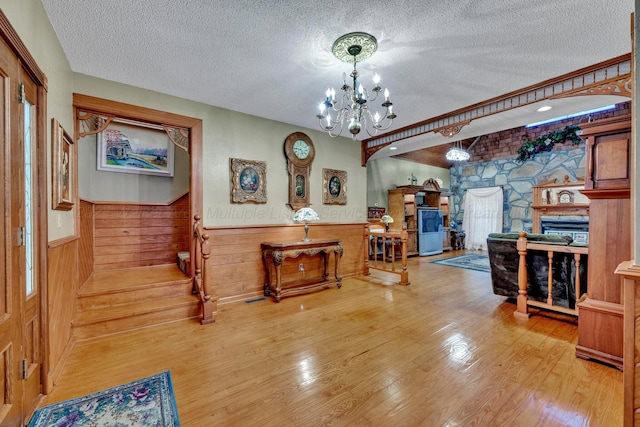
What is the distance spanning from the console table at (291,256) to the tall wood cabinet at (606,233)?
111 inches

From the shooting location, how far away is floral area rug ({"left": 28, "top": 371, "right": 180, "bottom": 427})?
5.08 feet

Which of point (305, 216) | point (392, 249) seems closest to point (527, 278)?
point (392, 249)

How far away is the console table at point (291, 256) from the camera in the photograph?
365cm

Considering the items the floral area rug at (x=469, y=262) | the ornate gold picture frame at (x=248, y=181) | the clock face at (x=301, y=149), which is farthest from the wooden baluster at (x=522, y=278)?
the ornate gold picture frame at (x=248, y=181)

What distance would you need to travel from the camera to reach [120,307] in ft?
9.44

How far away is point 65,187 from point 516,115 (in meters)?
5.16

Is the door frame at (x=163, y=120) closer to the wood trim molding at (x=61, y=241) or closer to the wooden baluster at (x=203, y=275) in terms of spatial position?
the wooden baluster at (x=203, y=275)

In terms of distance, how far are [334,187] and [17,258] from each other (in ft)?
12.8

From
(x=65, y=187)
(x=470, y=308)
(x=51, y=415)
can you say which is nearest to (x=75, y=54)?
(x=65, y=187)

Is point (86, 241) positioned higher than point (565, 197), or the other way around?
point (565, 197)

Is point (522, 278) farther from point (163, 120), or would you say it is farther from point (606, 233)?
point (163, 120)

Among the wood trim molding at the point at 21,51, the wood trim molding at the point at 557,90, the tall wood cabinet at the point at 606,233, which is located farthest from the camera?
the wood trim molding at the point at 557,90

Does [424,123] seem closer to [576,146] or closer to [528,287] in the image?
[528,287]

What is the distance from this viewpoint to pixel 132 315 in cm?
275
